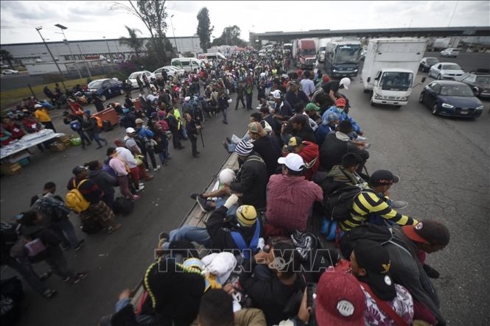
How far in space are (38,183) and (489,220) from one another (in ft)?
32.9

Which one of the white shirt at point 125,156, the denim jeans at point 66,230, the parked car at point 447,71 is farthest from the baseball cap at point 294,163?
the parked car at point 447,71

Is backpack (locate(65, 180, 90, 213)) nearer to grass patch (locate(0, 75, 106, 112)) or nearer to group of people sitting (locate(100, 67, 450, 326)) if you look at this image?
grass patch (locate(0, 75, 106, 112))

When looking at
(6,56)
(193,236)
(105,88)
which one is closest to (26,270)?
(193,236)

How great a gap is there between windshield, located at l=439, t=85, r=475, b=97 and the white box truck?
4.62 ft

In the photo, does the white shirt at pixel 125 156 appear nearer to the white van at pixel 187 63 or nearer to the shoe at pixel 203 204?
the shoe at pixel 203 204

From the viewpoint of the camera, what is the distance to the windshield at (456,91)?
10333mm

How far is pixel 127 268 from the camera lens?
4184 millimetres

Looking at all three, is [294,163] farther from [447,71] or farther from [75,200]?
[447,71]

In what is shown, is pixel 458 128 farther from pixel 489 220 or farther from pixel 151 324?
pixel 151 324

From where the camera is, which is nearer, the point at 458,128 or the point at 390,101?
the point at 458,128

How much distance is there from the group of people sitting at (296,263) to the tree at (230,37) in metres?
88.0

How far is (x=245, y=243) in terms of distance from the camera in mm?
2615

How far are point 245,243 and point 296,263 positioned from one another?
80 centimetres

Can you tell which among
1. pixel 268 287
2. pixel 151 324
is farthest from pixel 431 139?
pixel 151 324
